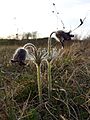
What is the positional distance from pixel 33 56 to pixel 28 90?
484mm

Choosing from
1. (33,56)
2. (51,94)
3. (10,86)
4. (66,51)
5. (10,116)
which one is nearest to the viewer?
(10,116)

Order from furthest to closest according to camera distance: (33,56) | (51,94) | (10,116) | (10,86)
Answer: (10,86) < (51,94) < (33,56) < (10,116)

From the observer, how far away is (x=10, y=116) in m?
3.06

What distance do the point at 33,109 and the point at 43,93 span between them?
470mm

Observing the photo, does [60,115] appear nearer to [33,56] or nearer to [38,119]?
[38,119]

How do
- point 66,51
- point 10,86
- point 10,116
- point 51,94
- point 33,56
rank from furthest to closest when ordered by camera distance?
1. point 66,51
2. point 10,86
3. point 51,94
4. point 33,56
5. point 10,116

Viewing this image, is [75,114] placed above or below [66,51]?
below

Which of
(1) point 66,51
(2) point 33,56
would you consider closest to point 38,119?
(2) point 33,56

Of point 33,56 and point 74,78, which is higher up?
point 33,56

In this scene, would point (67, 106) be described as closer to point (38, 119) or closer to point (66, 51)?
point (38, 119)

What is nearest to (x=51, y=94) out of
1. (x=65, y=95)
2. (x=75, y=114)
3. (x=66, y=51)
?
(x=65, y=95)

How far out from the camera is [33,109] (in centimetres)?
316

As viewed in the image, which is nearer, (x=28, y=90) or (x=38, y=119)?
(x=38, y=119)

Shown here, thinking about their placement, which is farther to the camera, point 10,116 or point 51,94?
point 51,94
